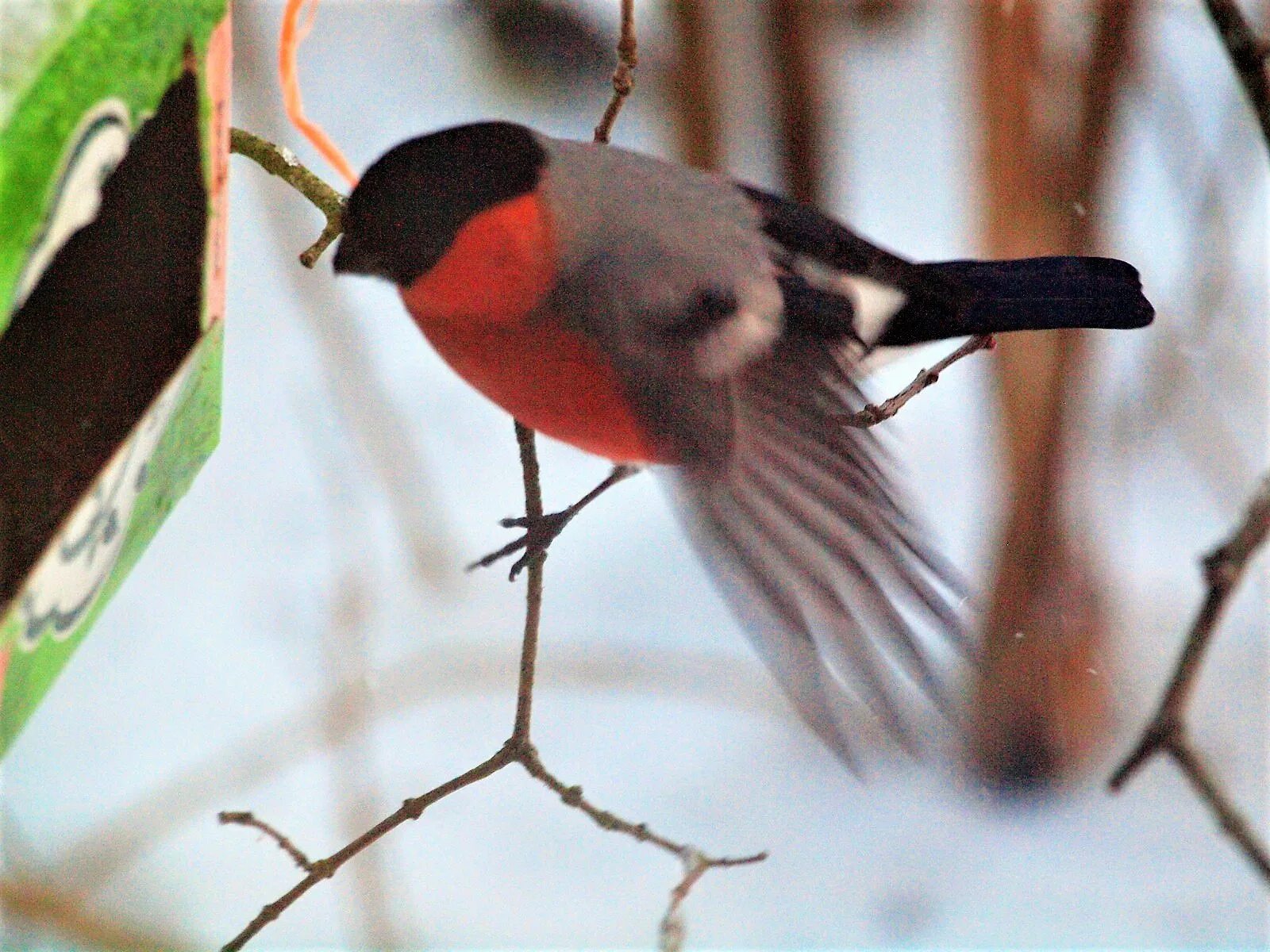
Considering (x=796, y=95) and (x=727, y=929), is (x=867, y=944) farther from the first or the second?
(x=796, y=95)

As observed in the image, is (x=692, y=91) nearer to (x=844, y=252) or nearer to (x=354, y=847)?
(x=844, y=252)

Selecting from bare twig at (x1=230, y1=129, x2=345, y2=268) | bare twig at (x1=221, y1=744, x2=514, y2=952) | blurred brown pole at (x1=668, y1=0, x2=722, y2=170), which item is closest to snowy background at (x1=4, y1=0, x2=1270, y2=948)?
blurred brown pole at (x1=668, y1=0, x2=722, y2=170)

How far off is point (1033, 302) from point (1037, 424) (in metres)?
0.59

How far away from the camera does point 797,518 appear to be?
0.36m

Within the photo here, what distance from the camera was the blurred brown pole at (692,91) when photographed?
98 centimetres

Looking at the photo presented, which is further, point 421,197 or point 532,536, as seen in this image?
point 532,536

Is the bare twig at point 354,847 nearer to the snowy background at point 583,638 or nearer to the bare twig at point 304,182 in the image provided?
the bare twig at point 304,182

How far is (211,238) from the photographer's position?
423 mm

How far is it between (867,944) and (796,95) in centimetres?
60

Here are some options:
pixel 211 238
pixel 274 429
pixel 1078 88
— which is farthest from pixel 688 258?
pixel 274 429

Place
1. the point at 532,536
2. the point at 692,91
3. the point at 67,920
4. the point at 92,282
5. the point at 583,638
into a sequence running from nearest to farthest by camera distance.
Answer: the point at 92,282
the point at 532,536
the point at 67,920
the point at 692,91
the point at 583,638

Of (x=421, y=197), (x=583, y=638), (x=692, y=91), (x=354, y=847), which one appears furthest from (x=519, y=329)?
(x=583, y=638)

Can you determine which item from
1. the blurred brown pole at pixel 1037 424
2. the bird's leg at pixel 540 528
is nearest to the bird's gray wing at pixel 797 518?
the bird's leg at pixel 540 528

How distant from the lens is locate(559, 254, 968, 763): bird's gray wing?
343 millimetres
